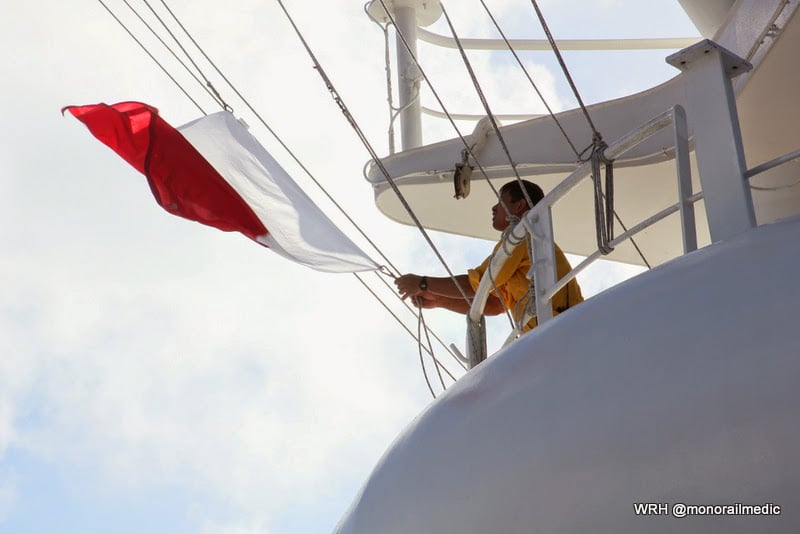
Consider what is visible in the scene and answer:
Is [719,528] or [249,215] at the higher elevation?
[249,215]

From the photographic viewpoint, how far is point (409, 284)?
18.5ft

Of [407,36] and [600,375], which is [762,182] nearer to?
[407,36]

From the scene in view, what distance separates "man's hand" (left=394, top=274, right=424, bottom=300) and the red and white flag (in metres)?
0.22

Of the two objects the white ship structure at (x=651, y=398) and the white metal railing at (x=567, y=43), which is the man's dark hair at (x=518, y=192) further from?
the white metal railing at (x=567, y=43)

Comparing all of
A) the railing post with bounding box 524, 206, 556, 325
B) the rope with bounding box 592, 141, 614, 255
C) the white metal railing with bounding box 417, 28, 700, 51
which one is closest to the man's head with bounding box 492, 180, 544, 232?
the railing post with bounding box 524, 206, 556, 325

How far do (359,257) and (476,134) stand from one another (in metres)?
1.71

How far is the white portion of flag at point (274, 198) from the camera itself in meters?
5.70

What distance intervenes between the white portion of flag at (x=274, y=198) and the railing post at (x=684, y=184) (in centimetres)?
228

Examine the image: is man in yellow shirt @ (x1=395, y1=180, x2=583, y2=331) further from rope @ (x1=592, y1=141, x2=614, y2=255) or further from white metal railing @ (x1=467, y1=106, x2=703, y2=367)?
rope @ (x1=592, y1=141, x2=614, y2=255)

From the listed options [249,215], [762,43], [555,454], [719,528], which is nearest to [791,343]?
[719,528]

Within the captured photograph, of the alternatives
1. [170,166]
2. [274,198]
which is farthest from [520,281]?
[170,166]

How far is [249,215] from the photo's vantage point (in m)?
6.10

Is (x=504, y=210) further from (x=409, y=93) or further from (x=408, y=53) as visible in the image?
(x=408, y=53)

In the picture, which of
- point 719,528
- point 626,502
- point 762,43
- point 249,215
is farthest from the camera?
point 249,215
